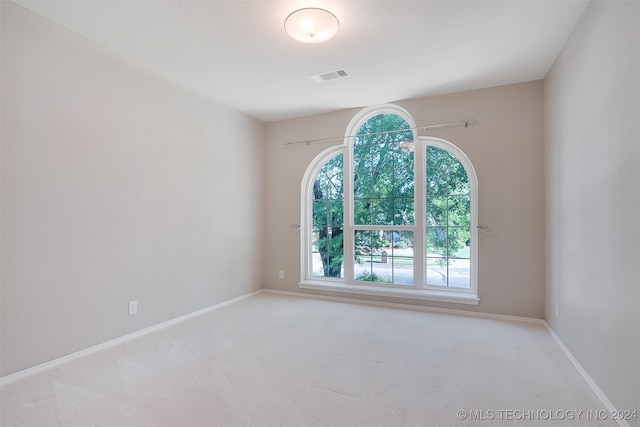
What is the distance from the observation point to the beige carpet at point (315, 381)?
5.69 feet

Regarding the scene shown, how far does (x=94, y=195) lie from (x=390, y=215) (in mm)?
3184

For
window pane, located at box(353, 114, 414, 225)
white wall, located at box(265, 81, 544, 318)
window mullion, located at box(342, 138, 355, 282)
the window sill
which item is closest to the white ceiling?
white wall, located at box(265, 81, 544, 318)

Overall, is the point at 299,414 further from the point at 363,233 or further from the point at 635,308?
the point at 363,233

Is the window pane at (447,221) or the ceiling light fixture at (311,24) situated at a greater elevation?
the ceiling light fixture at (311,24)

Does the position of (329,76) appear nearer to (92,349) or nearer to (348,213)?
(348,213)

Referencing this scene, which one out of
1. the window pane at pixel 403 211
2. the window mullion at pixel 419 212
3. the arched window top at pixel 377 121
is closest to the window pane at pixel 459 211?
the window mullion at pixel 419 212

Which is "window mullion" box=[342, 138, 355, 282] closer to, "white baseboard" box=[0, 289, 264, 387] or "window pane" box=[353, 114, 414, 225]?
"window pane" box=[353, 114, 414, 225]

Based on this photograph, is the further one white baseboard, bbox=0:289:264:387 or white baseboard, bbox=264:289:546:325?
white baseboard, bbox=264:289:546:325

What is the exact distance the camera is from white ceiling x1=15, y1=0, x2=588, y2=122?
216 centimetres

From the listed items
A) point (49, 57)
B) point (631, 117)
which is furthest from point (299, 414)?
point (49, 57)

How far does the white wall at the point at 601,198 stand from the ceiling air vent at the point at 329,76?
1885mm

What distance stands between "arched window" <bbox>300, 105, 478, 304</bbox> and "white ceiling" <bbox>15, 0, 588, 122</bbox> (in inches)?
28.1

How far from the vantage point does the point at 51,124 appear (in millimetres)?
2301

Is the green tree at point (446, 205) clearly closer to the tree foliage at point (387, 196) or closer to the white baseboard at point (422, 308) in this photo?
the tree foliage at point (387, 196)
